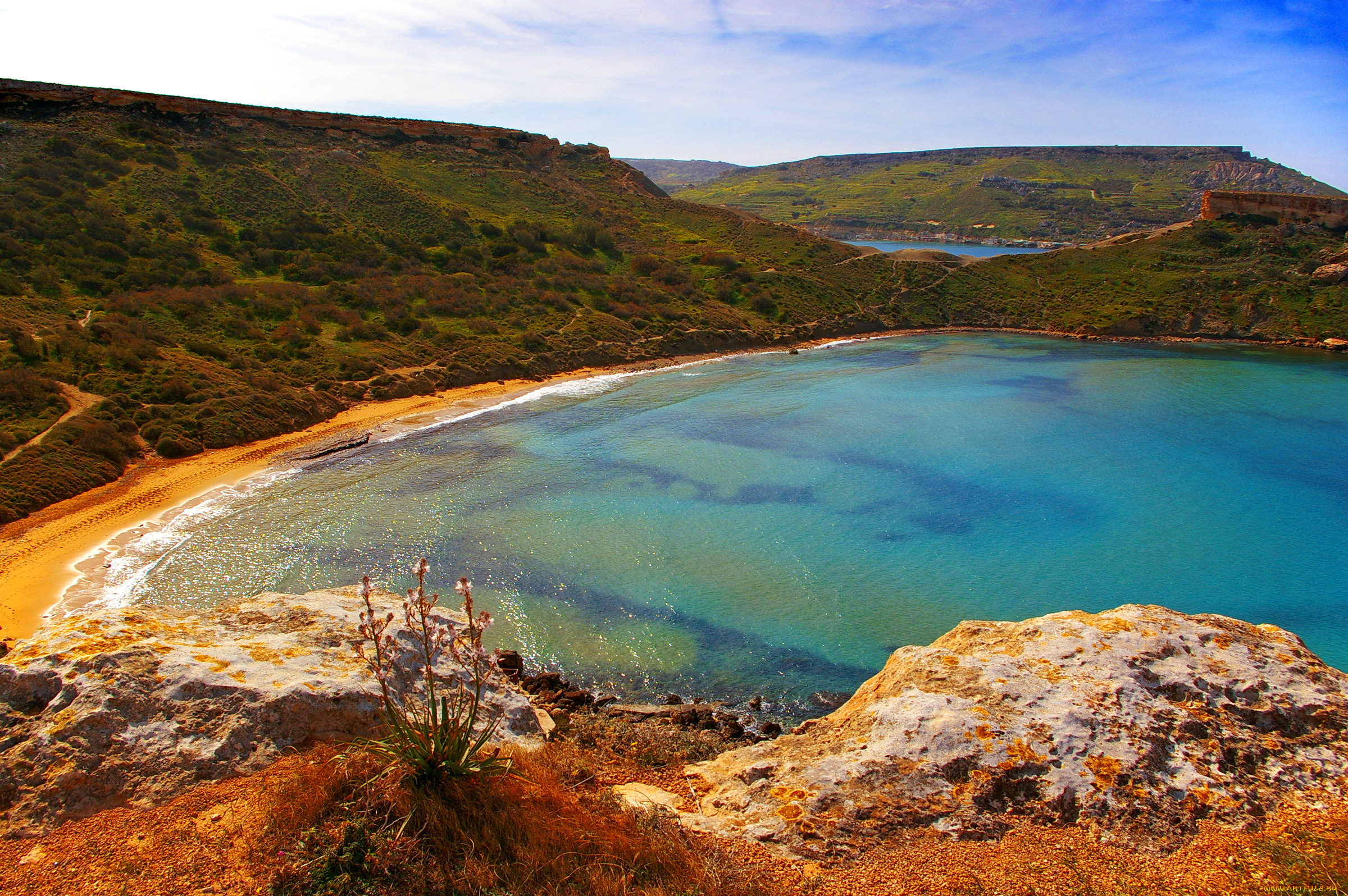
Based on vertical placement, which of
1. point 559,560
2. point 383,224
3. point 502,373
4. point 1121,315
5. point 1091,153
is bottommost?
point 559,560

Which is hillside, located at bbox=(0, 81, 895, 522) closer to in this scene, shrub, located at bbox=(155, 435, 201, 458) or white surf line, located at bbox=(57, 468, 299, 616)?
shrub, located at bbox=(155, 435, 201, 458)

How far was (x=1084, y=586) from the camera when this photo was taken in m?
18.0

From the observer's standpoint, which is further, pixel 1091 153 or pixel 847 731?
pixel 1091 153

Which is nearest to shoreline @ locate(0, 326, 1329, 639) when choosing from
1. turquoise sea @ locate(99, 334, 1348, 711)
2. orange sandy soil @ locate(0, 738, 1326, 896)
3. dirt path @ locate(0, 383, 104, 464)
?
turquoise sea @ locate(99, 334, 1348, 711)

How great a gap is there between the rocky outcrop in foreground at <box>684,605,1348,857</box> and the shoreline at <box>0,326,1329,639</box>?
1606 centimetres

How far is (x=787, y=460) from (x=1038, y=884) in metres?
22.4

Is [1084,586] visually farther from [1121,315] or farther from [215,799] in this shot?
[1121,315]

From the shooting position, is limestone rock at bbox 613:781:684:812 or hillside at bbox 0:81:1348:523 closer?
limestone rock at bbox 613:781:684:812

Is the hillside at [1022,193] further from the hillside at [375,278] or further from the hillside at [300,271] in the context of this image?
the hillside at [300,271]

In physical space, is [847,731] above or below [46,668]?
below

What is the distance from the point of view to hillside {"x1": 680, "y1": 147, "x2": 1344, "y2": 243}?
12681 centimetres

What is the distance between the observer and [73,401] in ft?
83.7

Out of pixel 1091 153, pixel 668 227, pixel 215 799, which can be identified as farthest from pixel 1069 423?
pixel 1091 153

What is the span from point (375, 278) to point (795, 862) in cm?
4656
